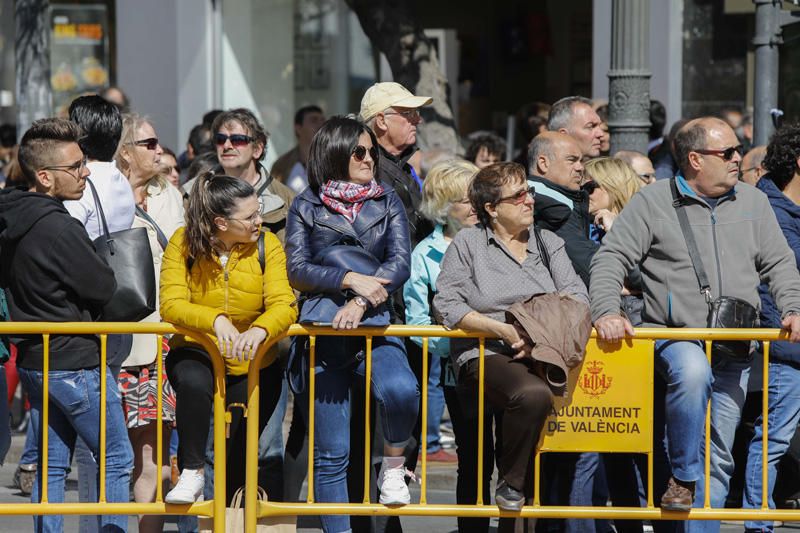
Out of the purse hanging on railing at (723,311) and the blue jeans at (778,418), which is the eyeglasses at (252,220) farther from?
the blue jeans at (778,418)

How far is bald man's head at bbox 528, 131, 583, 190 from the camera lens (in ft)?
21.3

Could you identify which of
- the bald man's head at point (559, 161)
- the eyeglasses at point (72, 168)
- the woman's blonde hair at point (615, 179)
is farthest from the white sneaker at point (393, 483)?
the woman's blonde hair at point (615, 179)

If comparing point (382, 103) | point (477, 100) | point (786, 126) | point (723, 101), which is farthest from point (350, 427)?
point (477, 100)

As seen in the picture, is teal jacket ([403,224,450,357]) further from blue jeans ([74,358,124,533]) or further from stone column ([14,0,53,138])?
stone column ([14,0,53,138])

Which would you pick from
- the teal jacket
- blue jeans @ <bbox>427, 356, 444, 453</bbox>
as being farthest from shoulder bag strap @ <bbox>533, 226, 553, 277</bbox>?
blue jeans @ <bbox>427, 356, 444, 453</bbox>

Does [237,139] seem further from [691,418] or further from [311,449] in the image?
[691,418]

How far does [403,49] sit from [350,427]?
5561 millimetres

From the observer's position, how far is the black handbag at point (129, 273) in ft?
19.5

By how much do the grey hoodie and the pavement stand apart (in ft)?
6.77

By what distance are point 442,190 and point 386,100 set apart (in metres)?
0.56

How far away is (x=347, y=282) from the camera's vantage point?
570 cm

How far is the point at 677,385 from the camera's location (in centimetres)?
578

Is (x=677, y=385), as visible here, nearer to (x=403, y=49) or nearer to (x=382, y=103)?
(x=382, y=103)

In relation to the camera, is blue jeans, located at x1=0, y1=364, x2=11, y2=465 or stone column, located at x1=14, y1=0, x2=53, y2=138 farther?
stone column, located at x1=14, y1=0, x2=53, y2=138
